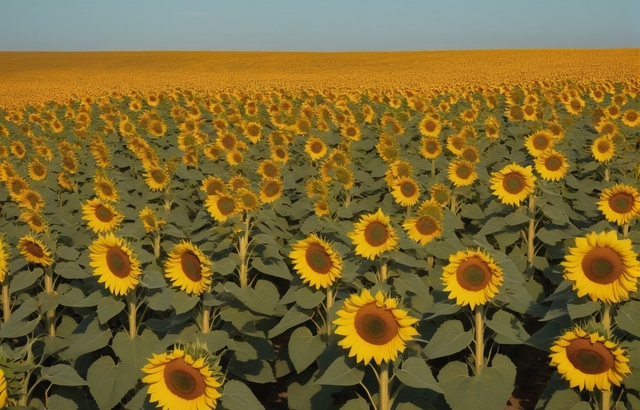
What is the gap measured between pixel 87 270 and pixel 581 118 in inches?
403

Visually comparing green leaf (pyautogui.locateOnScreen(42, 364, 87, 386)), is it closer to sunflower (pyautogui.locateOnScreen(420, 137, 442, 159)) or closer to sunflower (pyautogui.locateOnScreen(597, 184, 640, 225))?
sunflower (pyautogui.locateOnScreen(597, 184, 640, 225))

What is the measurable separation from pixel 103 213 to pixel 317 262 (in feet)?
7.76

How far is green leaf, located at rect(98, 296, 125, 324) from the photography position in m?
3.73

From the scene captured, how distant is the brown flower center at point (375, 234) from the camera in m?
3.87

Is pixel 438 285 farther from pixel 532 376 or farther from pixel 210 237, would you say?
pixel 210 237

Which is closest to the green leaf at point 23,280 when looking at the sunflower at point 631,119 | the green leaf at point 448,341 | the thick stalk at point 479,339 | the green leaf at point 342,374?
the green leaf at point 342,374

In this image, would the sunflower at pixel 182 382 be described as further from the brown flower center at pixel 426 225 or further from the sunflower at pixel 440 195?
the sunflower at pixel 440 195

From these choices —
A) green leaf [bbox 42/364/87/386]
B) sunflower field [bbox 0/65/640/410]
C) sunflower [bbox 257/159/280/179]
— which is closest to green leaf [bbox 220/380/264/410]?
sunflower field [bbox 0/65/640/410]

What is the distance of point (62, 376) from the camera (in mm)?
3301

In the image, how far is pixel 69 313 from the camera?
5281 mm

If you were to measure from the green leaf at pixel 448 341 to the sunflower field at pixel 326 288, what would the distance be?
0.01 m

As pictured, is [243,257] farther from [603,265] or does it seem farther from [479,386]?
[603,265]

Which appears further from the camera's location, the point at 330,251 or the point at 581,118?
the point at 581,118

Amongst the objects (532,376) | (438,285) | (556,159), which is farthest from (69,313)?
(556,159)
